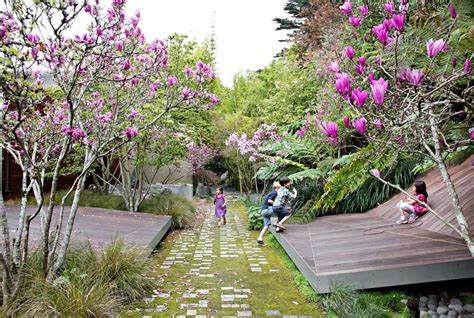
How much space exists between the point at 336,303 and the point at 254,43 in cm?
3084

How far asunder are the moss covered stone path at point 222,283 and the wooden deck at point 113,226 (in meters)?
0.33

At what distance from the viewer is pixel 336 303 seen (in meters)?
3.11

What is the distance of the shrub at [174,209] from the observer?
848 centimetres

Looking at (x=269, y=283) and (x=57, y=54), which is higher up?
(x=57, y=54)

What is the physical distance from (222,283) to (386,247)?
6.30 ft

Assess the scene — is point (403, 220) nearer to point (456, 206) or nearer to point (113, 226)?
point (456, 206)

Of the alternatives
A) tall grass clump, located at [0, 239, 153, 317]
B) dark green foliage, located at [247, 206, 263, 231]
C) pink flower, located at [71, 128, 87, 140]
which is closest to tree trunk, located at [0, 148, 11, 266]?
tall grass clump, located at [0, 239, 153, 317]

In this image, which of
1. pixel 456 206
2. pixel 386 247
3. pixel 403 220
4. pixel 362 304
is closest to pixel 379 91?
pixel 456 206

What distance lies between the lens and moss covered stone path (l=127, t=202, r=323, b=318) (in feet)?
11.2

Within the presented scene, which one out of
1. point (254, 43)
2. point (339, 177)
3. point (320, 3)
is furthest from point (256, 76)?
point (339, 177)

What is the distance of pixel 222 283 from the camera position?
423cm

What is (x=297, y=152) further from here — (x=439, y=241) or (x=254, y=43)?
(x=254, y=43)

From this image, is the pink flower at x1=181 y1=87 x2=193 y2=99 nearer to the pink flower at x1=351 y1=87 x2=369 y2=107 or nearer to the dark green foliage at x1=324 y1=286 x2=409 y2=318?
the pink flower at x1=351 y1=87 x2=369 y2=107

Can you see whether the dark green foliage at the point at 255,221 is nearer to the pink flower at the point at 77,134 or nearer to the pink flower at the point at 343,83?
the pink flower at the point at 77,134
